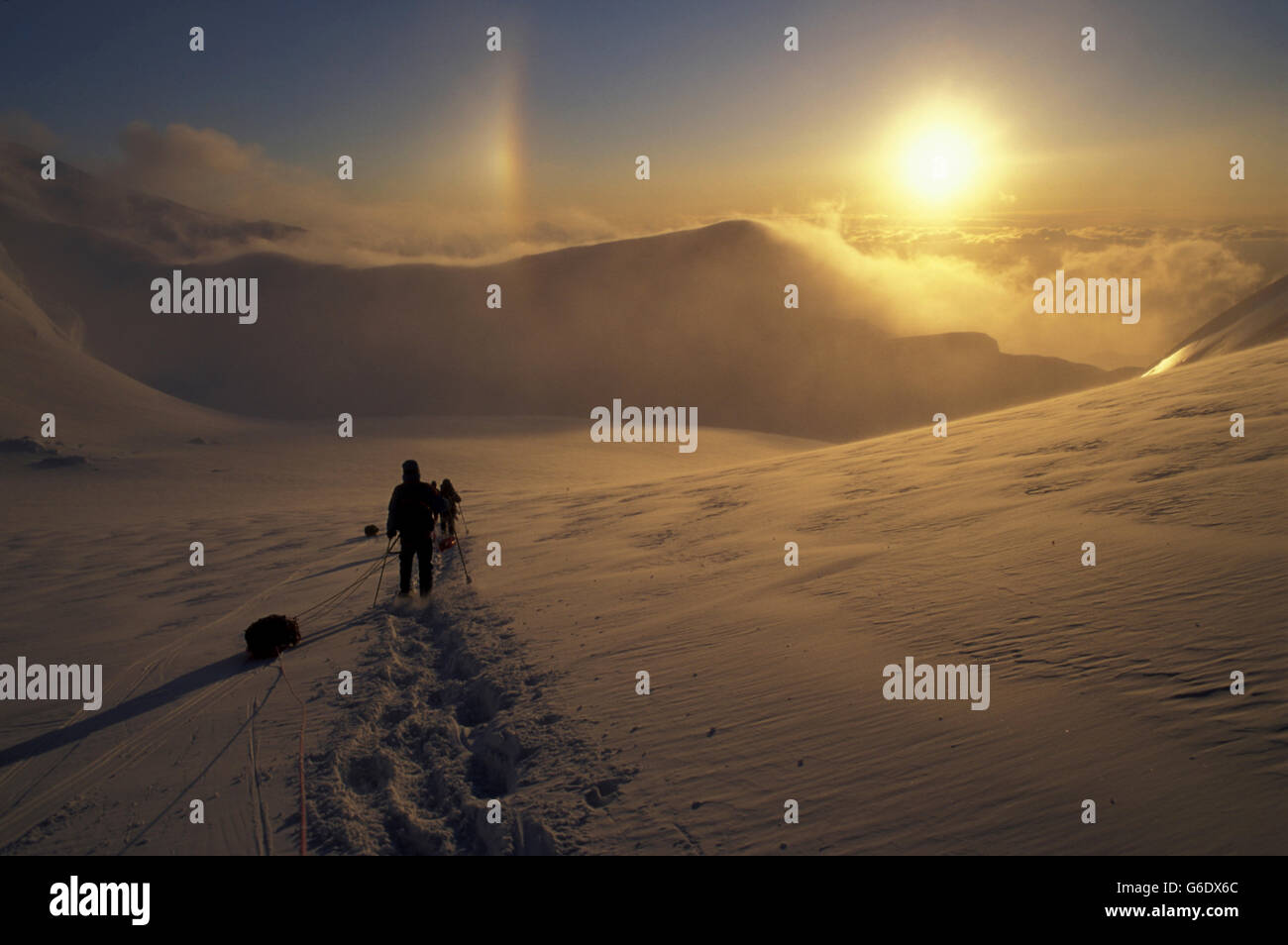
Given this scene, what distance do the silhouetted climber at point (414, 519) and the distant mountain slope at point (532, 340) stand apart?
6741cm

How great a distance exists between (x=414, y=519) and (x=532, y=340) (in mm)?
84249

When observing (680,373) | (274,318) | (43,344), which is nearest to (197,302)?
(274,318)

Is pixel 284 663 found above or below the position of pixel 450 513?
below

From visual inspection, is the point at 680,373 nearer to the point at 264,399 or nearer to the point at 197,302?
the point at 264,399

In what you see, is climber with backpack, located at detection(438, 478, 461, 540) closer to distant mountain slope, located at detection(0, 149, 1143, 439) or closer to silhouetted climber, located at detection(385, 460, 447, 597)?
Answer: silhouetted climber, located at detection(385, 460, 447, 597)

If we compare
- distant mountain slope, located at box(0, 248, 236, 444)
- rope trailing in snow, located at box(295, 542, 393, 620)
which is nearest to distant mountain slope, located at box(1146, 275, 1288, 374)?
rope trailing in snow, located at box(295, 542, 393, 620)

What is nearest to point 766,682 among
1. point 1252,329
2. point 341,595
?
point 341,595

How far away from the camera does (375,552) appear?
13.8 metres

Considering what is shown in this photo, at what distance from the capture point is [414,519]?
31.4ft

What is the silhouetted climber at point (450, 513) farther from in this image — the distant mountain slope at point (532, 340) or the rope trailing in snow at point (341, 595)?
the distant mountain slope at point (532, 340)

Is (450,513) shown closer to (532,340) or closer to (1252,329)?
(1252,329)

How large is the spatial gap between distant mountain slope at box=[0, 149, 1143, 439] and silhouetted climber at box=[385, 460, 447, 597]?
221 feet

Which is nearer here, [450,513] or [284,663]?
[284,663]

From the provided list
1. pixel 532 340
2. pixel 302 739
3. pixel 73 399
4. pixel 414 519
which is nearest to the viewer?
pixel 302 739
